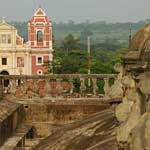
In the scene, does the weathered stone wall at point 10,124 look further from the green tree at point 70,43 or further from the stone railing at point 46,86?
the green tree at point 70,43

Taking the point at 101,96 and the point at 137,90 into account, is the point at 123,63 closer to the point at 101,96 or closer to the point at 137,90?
the point at 137,90

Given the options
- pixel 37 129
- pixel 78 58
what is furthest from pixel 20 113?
pixel 78 58

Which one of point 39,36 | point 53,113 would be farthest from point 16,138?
point 39,36

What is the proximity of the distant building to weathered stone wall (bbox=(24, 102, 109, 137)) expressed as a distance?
4996cm

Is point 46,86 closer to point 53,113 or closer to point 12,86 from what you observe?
point 12,86

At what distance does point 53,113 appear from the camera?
10.9 meters

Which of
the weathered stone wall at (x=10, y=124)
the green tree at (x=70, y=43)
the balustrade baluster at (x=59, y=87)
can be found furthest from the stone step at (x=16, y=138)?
the green tree at (x=70, y=43)

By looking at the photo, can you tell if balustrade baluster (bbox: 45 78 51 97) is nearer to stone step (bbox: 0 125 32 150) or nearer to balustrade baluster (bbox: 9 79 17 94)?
balustrade baluster (bbox: 9 79 17 94)

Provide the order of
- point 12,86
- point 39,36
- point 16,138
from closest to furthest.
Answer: point 16,138
point 12,86
point 39,36

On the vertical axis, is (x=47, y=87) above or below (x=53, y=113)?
above

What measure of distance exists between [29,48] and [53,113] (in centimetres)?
5198

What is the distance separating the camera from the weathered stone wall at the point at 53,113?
1069 centimetres

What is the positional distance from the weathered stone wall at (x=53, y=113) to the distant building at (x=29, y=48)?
50.0 metres

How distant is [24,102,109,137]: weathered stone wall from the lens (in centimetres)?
1069
